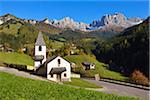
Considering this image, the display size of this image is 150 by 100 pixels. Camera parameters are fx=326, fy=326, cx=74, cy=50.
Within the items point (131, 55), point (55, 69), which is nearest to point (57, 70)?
point (55, 69)

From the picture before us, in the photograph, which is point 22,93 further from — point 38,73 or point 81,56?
point 81,56

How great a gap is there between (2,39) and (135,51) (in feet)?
→ 260

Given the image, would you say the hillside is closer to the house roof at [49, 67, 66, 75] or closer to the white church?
the white church

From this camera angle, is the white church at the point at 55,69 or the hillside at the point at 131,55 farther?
the hillside at the point at 131,55

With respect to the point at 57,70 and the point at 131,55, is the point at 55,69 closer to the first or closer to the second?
the point at 57,70

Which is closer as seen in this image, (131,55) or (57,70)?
(57,70)

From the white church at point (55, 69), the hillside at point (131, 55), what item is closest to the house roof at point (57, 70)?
the white church at point (55, 69)

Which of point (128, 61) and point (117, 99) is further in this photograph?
point (128, 61)

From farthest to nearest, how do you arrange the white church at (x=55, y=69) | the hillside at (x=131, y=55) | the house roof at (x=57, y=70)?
the hillside at (x=131, y=55) < the white church at (x=55, y=69) < the house roof at (x=57, y=70)

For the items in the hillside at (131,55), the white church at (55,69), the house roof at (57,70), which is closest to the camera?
the house roof at (57,70)

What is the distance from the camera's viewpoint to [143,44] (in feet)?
575

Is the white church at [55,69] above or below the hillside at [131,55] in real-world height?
below

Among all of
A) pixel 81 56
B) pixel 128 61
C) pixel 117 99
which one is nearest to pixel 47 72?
pixel 117 99

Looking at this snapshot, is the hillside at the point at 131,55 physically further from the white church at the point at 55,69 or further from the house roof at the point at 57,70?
the house roof at the point at 57,70
